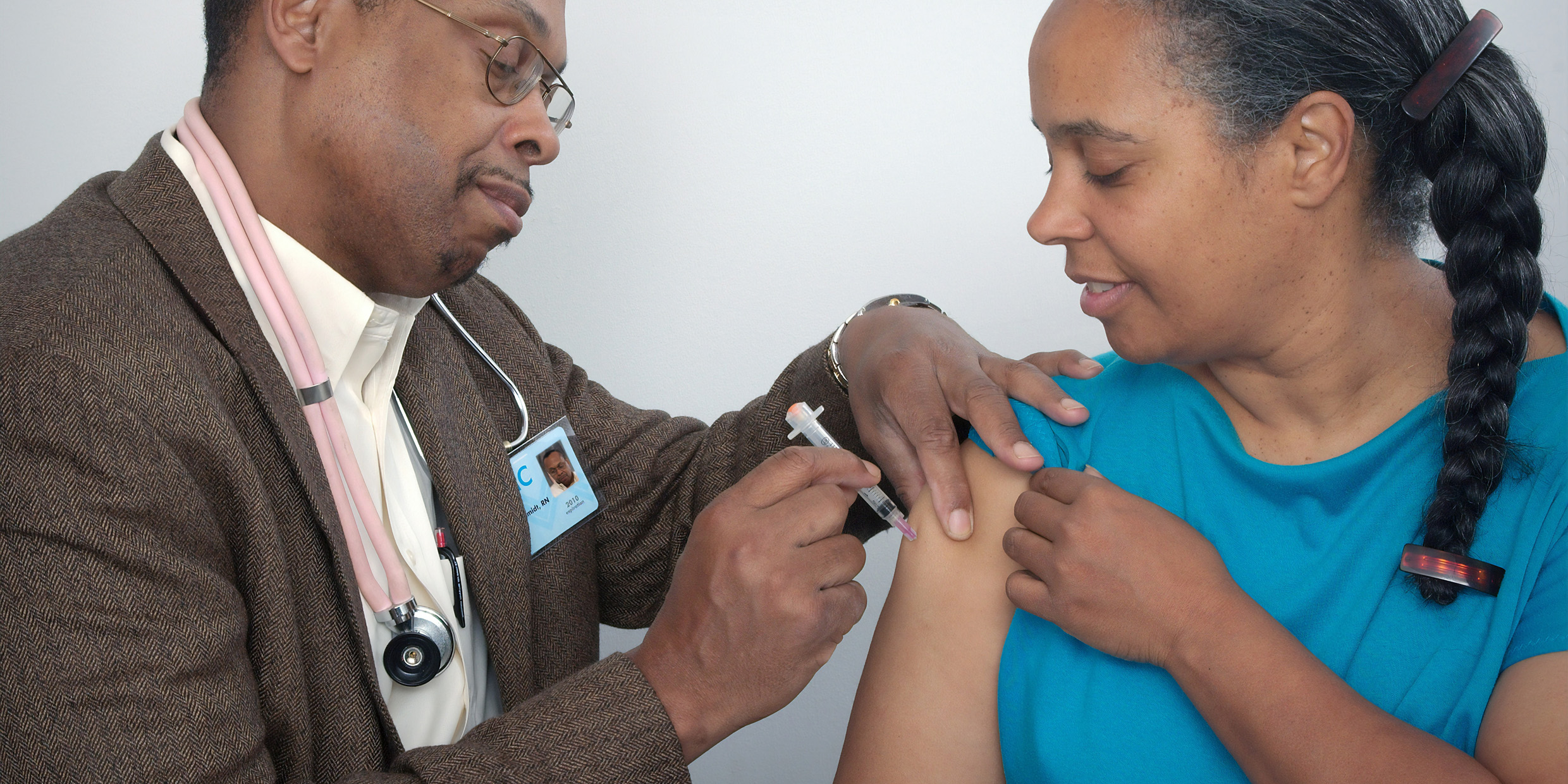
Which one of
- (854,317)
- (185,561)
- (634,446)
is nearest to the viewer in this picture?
(185,561)

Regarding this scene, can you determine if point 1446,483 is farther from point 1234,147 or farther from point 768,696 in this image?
point 768,696

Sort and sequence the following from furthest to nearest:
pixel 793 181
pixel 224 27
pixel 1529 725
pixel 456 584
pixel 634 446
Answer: pixel 793 181, pixel 634 446, pixel 456 584, pixel 224 27, pixel 1529 725

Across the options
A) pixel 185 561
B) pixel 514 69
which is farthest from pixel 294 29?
pixel 185 561

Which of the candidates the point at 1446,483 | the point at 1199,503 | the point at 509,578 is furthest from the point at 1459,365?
the point at 509,578

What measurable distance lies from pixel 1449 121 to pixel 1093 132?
1.28 ft

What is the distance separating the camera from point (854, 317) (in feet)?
5.83

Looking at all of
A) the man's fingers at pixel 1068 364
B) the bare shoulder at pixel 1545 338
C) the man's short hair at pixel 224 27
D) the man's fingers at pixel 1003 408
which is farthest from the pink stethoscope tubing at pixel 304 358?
the bare shoulder at pixel 1545 338

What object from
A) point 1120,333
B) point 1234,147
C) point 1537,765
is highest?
point 1234,147

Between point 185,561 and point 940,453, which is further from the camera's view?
point 940,453

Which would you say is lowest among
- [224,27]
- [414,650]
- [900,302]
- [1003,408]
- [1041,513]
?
[414,650]

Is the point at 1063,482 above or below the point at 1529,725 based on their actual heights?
above

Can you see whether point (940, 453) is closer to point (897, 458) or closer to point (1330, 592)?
point (897, 458)

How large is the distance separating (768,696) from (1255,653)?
53 cm

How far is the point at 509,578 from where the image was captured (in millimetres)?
1666
